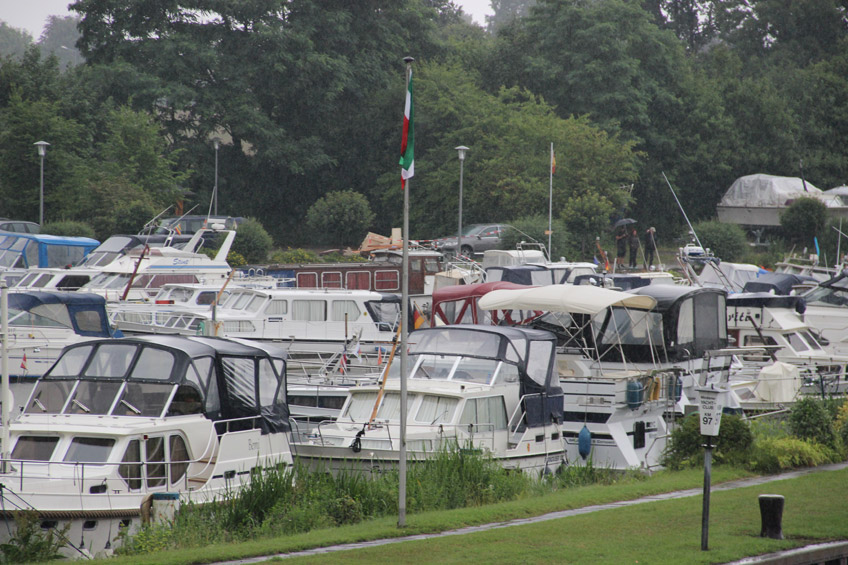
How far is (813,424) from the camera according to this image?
17703 mm

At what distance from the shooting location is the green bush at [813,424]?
17.7 meters

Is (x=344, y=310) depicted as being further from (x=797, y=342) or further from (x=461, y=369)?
(x=797, y=342)

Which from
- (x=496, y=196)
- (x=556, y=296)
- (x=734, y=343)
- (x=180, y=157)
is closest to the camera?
(x=556, y=296)

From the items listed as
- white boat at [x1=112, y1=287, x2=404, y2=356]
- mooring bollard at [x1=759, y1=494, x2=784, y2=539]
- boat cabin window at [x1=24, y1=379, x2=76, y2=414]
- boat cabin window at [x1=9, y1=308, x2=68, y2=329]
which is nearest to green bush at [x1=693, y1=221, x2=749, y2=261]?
white boat at [x1=112, y1=287, x2=404, y2=356]

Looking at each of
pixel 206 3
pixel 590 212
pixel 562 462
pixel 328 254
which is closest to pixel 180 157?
pixel 206 3

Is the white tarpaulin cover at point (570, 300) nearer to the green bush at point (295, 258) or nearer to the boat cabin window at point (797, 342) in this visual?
the boat cabin window at point (797, 342)

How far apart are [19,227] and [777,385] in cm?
3424

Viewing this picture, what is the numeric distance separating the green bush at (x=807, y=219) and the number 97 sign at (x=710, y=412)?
4564 centimetres

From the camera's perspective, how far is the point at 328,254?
4850cm

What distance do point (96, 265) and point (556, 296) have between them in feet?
60.9

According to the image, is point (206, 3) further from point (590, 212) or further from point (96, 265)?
point (96, 265)

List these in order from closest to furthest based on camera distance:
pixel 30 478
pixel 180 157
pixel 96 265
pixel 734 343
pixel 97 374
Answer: pixel 30 478 < pixel 97 374 < pixel 734 343 < pixel 96 265 < pixel 180 157

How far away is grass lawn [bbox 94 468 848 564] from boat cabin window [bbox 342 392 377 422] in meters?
3.87

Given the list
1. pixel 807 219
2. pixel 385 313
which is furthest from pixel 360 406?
pixel 807 219
